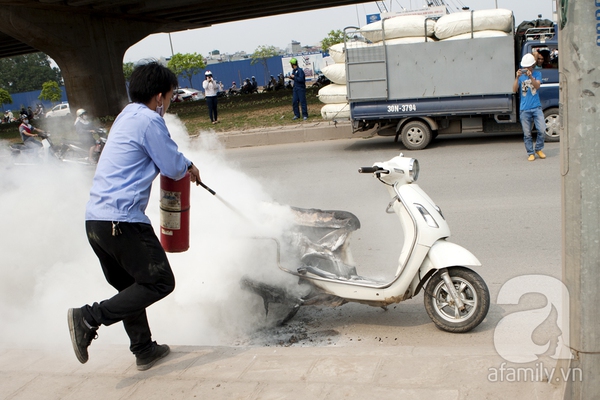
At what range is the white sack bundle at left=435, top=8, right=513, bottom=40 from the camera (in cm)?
1064

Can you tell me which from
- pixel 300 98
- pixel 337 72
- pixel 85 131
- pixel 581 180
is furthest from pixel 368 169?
pixel 300 98

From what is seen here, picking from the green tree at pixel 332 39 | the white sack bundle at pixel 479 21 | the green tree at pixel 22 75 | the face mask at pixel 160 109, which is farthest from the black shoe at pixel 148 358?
the green tree at pixel 22 75

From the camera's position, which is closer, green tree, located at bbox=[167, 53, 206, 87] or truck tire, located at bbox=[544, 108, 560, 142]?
truck tire, located at bbox=[544, 108, 560, 142]

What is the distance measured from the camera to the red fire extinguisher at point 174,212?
3531 mm

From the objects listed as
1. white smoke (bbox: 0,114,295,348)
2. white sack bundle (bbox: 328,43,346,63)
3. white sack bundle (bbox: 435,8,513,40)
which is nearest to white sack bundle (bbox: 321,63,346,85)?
white sack bundle (bbox: 328,43,346,63)

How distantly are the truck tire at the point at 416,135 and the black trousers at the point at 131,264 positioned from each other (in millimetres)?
8653

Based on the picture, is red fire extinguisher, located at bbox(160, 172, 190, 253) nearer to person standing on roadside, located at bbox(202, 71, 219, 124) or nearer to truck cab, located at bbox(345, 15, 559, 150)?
truck cab, located at bbox(345, 15, 559, 150)

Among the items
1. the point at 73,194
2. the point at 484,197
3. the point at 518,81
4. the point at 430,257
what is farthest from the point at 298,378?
the point at 518,81

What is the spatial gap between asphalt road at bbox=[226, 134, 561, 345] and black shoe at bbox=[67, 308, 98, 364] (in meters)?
1.55

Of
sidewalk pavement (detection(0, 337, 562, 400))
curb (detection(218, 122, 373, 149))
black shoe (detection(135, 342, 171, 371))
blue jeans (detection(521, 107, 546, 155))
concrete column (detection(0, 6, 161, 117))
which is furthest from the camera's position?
concrete column (detection(0, 6, 161, 117))

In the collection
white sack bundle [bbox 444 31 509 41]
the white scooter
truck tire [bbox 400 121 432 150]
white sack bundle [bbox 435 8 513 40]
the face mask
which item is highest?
white sack bundle [bbox 435 8 513 40]

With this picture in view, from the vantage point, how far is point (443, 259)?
12.7 ft

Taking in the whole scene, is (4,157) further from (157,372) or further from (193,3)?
(193,3)

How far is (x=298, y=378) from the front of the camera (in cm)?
329
